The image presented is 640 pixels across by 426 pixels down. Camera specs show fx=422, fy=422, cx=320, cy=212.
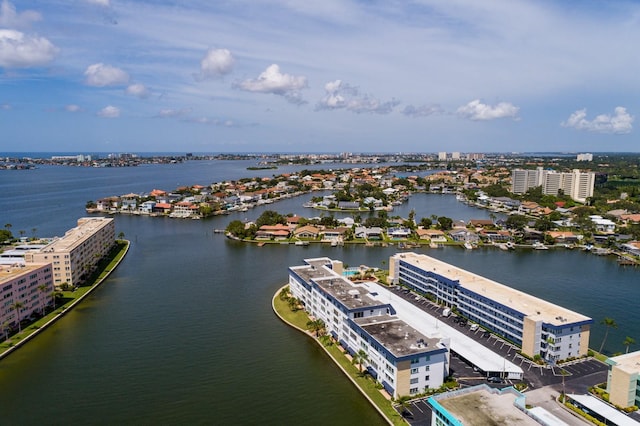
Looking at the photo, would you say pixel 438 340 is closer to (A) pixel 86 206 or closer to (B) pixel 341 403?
(B) pixel 341 403

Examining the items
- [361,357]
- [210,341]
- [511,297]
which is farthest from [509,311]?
[210,341]

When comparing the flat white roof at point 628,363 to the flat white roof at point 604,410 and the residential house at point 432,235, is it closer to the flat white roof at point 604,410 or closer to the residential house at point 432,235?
the flat white roof at point 604,410

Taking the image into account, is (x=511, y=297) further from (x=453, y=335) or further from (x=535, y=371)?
(x=535, y=371)

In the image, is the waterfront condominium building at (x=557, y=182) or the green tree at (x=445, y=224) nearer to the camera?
the green tree at (x=445, y=224)

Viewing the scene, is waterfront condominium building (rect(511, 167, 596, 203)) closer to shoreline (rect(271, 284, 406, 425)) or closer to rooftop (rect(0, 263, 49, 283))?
shoreline (rect(271, 284, 406, 425))

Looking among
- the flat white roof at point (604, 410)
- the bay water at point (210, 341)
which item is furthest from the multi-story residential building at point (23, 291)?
the flat white roof at point (604, 410)

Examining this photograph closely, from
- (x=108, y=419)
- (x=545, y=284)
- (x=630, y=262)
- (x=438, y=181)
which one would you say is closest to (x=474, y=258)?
(x=545, y=284)
